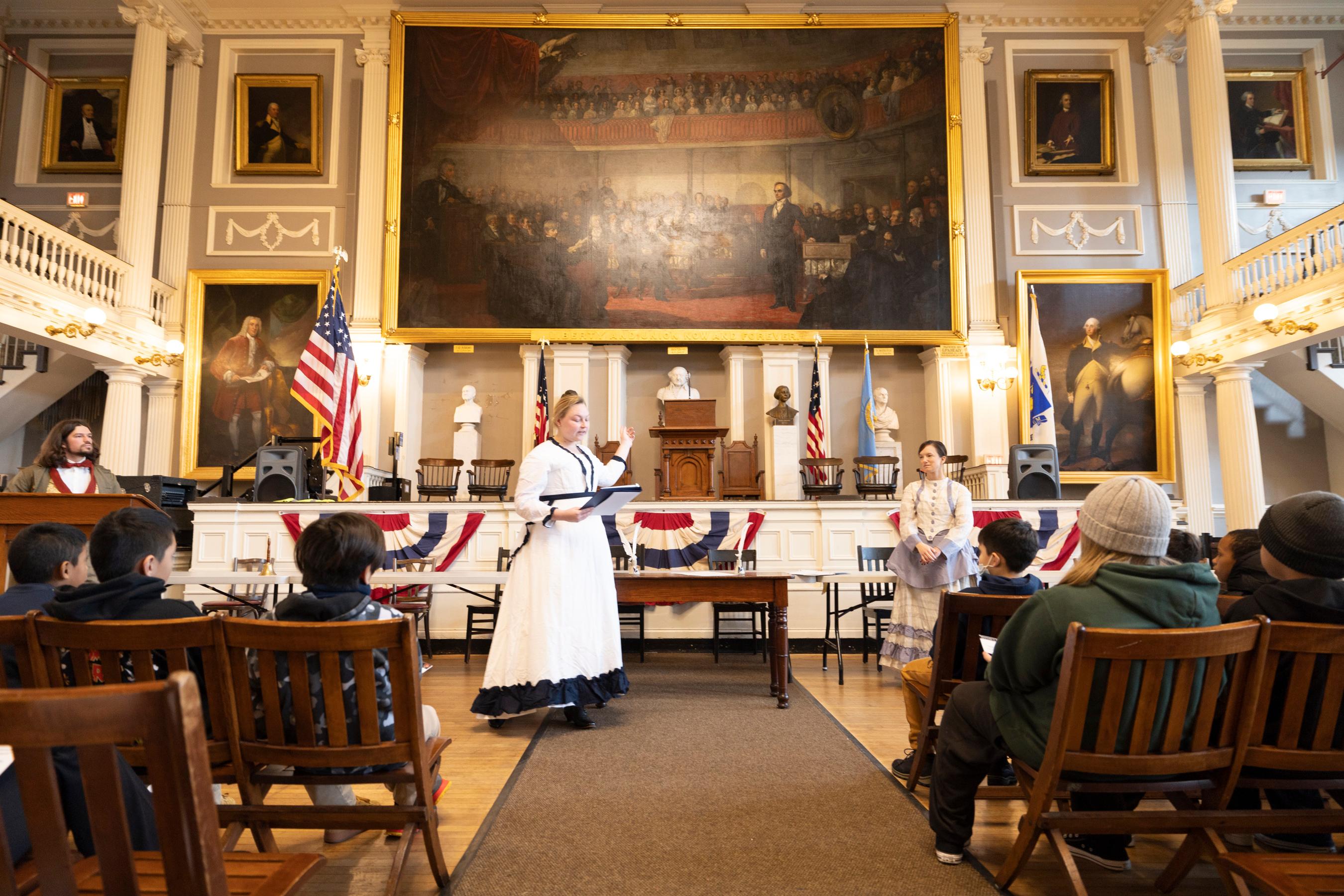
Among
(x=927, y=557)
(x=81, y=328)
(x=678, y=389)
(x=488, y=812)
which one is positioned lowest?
(x=488, y=812)

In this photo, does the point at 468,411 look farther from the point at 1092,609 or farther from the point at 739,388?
the point at 1092,609

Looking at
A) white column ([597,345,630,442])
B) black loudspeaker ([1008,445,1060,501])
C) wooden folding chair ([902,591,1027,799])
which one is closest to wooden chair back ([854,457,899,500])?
black loudspeaker ([1008,445,1060,501])

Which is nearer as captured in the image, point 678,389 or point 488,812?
point 488,812

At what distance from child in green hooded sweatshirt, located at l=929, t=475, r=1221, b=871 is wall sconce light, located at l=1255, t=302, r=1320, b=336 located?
861 cm

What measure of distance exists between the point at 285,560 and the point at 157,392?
5.37 meters

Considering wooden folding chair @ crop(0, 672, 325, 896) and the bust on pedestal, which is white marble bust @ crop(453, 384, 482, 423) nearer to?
the bust on pedestal

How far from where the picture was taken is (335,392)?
895 cm

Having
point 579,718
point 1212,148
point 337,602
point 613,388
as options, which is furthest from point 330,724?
point 1212,148

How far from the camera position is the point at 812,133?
12062 mm

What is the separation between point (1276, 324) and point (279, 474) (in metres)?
10.9

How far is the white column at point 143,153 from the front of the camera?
11.1 meters

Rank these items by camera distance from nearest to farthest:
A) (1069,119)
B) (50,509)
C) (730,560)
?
(50,509) → (730,560) → (1069,119)

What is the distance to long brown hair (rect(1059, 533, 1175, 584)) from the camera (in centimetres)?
215

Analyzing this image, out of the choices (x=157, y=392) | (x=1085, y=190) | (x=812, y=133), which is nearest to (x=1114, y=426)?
(x=1085, y=190)
